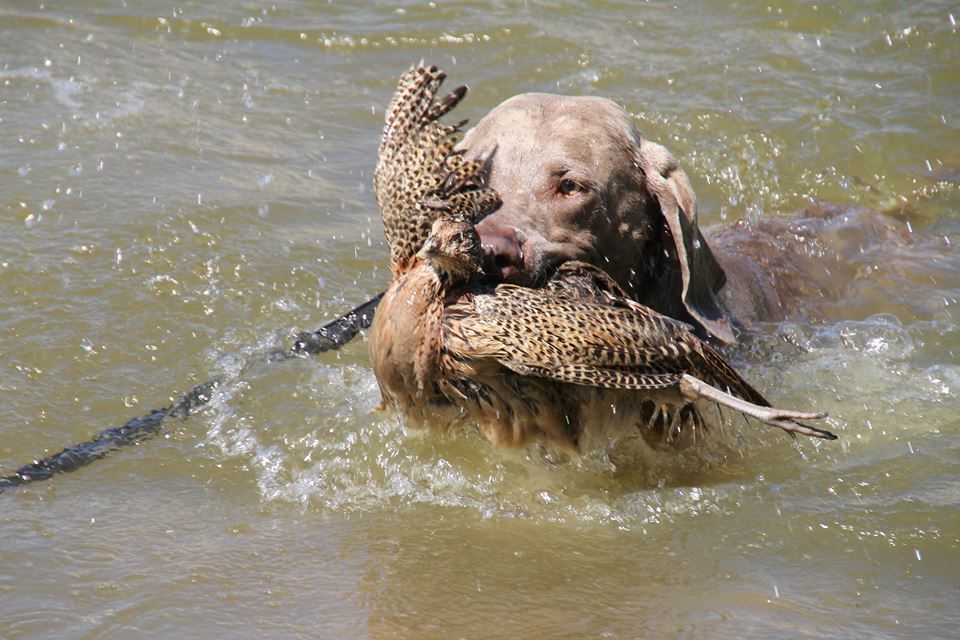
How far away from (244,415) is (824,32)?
711 cm

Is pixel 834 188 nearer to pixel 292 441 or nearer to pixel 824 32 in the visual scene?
pixel 824 32

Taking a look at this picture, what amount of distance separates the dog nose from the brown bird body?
7 centimetres

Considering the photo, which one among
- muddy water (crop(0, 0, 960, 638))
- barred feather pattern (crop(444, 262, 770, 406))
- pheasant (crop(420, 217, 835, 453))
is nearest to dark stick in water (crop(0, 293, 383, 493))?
muddy water (crop(0, 0, 960, 638))

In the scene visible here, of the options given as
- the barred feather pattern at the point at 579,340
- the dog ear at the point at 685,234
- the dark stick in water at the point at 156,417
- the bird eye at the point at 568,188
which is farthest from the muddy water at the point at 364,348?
the bird eye at the point at 568,188

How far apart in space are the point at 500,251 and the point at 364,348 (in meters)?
1.93

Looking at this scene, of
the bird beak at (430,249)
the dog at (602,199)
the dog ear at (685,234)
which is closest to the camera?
the bird beak at (430,249)

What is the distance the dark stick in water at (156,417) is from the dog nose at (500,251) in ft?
3.87

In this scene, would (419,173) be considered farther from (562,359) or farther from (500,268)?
(562,359)

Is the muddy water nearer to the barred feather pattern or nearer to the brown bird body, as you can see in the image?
the brown bird body

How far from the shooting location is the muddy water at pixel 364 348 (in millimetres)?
3367

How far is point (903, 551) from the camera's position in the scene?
370cm

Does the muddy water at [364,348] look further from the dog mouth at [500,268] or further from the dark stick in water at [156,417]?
the dog mouth at [500,268]

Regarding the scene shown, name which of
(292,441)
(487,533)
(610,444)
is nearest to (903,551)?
(610,444)

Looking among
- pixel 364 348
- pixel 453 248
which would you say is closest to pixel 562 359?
pixel 453 248
